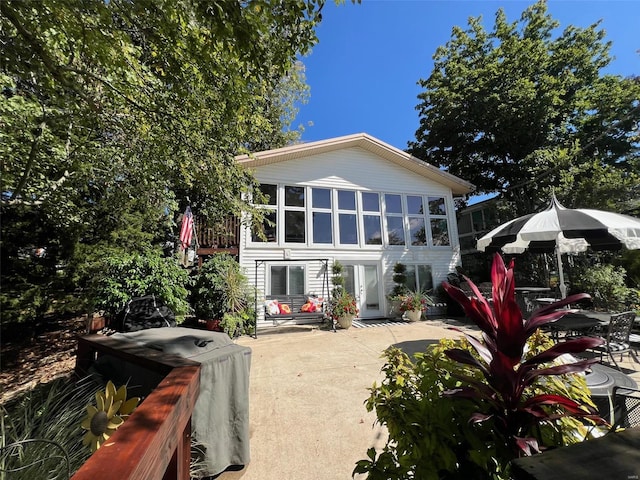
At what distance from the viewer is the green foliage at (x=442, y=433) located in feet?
3.49

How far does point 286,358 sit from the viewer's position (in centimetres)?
498

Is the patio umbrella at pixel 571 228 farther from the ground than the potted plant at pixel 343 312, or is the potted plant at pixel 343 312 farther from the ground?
the patio umbrella at pixel 571 228

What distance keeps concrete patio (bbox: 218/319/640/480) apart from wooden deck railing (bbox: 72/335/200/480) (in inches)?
35.5

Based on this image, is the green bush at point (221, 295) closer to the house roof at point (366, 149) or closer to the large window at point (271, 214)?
the large window at point (271, 214)

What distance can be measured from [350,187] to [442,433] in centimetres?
936

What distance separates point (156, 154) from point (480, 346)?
192 inches

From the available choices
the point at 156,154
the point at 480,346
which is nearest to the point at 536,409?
the point at 480,346

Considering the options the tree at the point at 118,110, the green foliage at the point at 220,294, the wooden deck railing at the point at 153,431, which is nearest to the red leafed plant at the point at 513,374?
the wooden deck railing at the point at 153,431

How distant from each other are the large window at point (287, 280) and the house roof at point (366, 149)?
3577 mm

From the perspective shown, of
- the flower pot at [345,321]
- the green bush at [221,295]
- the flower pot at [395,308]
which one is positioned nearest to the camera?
the green bush at [221,295]

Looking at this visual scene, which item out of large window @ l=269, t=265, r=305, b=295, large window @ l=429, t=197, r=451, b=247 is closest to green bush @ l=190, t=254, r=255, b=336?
large window @ l=269, t=265, r=305, b=295

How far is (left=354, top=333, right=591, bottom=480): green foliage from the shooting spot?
106cm

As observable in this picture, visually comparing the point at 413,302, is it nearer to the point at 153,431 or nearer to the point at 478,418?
the point at 478,418

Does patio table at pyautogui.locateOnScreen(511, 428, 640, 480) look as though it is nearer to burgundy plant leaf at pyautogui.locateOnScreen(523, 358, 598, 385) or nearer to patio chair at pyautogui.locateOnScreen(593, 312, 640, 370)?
burgundy plant leaf at pyautogui.locateOnScreen(523, 358, 598, 385)
